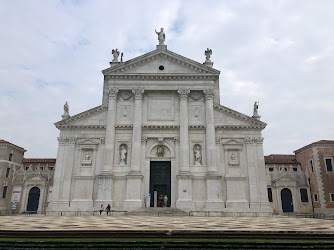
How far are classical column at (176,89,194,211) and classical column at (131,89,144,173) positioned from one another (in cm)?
497

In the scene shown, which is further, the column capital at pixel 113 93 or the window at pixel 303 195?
the window at pixel 303 195

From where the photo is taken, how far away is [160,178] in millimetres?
32969

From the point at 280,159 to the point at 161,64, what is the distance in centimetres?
2534

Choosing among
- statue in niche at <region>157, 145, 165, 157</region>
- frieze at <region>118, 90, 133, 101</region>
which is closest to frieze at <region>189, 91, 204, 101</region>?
statue in niche at <region>157, 145, 165, 157</region>

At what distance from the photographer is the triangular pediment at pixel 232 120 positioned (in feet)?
111

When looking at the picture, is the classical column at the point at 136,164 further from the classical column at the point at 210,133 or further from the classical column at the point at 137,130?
the classical column at the point at 210,133

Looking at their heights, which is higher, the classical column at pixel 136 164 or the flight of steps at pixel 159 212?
the classical column at pixel 136 164

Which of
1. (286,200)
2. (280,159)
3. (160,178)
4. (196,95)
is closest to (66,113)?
(160,178)

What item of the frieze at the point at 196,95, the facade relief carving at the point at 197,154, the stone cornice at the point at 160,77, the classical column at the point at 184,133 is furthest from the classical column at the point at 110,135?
the facade relief carving at the point at 197,154

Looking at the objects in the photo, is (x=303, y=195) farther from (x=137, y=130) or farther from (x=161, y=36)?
(x=161, y=36)

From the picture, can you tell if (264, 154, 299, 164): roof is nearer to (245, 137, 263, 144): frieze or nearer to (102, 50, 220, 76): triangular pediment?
(245, 137, 263, 144): frieze

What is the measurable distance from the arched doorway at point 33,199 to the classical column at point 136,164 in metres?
17.5

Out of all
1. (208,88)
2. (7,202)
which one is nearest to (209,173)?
(208,88)

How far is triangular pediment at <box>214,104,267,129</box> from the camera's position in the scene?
111ft
